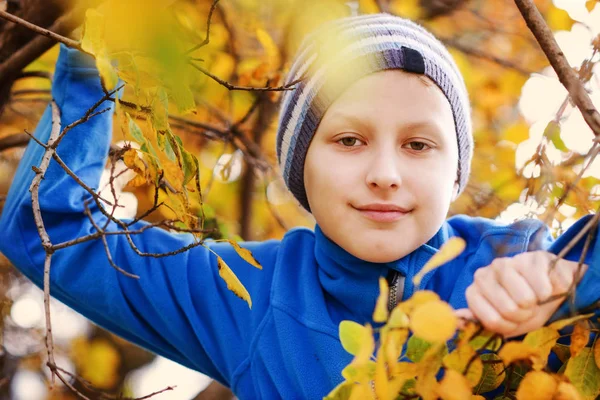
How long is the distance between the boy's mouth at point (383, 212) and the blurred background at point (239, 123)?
0.19 metres

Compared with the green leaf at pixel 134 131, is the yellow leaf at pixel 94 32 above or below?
above

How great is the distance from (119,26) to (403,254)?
2.37 feet

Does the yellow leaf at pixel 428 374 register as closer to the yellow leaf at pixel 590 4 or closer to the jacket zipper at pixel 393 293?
the jacket zipper at pixel 393 293

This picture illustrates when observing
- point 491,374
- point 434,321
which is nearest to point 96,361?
point 491,374

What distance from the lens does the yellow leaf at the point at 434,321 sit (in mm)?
694

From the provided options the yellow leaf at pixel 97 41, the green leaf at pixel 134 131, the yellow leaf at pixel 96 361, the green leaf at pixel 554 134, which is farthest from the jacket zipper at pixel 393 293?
the yellow leaf at pixel 96 361

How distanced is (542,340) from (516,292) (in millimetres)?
78

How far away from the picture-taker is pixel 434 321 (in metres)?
0.69

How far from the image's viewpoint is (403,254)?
4.16ft

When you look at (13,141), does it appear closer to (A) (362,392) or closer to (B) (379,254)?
(B) (379,254)

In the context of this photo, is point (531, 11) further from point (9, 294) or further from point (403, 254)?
point (9, 294)

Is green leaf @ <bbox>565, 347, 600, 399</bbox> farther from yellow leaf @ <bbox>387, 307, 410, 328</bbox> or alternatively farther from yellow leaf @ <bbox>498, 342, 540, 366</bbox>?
yellow leaf @ <bbox>387, 307, 410, 328</bbox>

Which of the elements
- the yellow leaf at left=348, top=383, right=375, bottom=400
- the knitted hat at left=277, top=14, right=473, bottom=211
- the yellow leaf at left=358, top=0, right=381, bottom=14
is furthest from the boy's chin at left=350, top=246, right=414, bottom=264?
the yellow leaf at left=358, top=0, right=381, bottom=14

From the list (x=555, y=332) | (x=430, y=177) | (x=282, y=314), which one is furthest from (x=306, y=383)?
(x=555, y=332)
